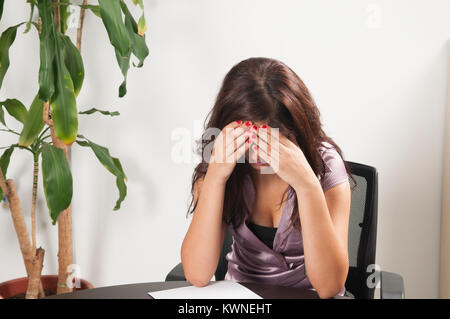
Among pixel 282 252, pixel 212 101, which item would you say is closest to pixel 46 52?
pixel 212 101

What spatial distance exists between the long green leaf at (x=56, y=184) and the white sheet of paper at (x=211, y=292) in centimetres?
70

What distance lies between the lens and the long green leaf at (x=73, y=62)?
4.66 feet

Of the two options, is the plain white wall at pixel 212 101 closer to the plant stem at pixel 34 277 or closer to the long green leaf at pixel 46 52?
the plant stem at pixel 34 277

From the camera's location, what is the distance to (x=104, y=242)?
2000mm

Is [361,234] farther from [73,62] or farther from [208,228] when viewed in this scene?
[73,62]

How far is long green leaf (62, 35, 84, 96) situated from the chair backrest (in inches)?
28.3

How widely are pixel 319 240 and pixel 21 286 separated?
138 cm

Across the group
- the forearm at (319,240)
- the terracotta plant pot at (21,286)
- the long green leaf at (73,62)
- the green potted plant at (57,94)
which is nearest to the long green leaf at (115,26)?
the green potted plant at (57,94)

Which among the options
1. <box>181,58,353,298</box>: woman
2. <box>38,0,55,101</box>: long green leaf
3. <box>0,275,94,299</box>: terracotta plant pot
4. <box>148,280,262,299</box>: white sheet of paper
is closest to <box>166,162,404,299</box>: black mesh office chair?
<box>181,58,353,298</box>: woman

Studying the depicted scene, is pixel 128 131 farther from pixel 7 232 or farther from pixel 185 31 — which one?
pixel 7 232

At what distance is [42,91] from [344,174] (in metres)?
0.89

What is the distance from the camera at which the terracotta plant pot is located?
5.79ft

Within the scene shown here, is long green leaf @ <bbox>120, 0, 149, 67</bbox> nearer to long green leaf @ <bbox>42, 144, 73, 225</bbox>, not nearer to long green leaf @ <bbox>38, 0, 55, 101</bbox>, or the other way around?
long green leaf @ <bbox>38, 0, 55, 101</bbox>

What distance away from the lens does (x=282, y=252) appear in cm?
109
